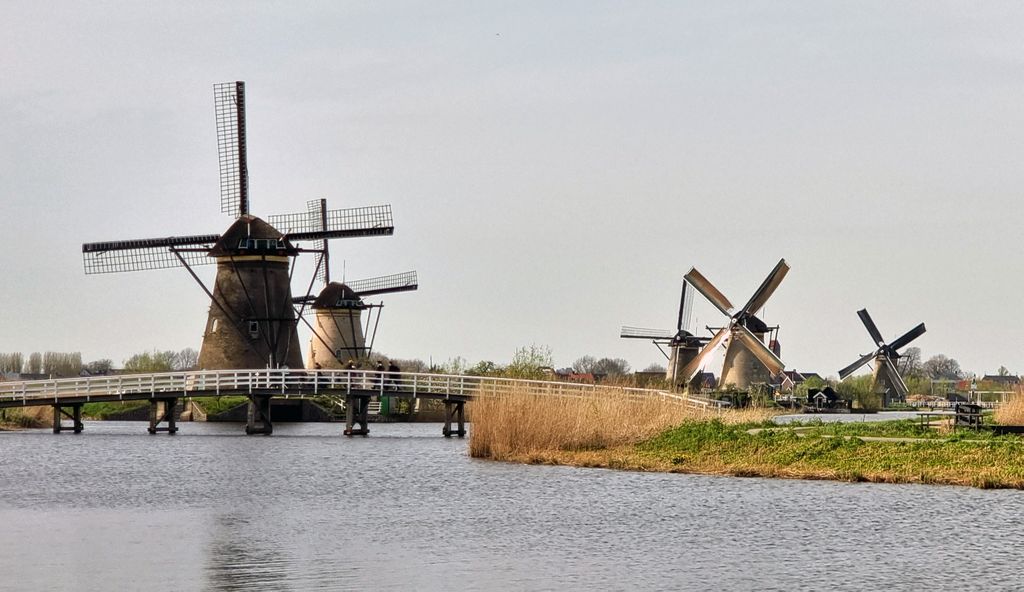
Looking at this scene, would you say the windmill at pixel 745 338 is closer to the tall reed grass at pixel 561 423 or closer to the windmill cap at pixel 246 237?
the windmill cap at pixel 246 237

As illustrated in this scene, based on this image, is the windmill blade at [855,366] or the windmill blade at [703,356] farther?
the windmill blade at [855,366]

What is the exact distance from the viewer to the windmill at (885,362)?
10919 cm

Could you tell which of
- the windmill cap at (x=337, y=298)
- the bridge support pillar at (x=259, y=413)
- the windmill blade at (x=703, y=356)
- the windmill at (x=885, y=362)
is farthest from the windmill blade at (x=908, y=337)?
the bridge support pillar at (x=259, y=413)

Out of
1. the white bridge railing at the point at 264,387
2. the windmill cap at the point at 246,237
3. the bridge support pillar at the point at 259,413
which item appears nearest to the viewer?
the white bridge railing at the point at 264,387

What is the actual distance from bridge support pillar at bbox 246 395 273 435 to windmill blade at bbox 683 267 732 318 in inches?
1433

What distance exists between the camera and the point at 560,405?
37.3 metres

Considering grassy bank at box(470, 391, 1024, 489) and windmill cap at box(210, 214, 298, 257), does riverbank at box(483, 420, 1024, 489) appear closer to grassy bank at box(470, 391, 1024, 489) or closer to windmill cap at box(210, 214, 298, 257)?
grassy bank at box(470, 391, 1024, 489)

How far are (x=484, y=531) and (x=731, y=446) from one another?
12.0 m

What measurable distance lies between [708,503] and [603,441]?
399 inches

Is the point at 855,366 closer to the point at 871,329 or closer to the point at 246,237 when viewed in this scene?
the point at 871,329

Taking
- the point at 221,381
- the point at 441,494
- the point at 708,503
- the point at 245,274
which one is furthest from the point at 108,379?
the point at 708,503

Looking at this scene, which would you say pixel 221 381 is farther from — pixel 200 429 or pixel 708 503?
pixel 708 503

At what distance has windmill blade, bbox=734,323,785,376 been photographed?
8288 centimetres

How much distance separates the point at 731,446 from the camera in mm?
34250
